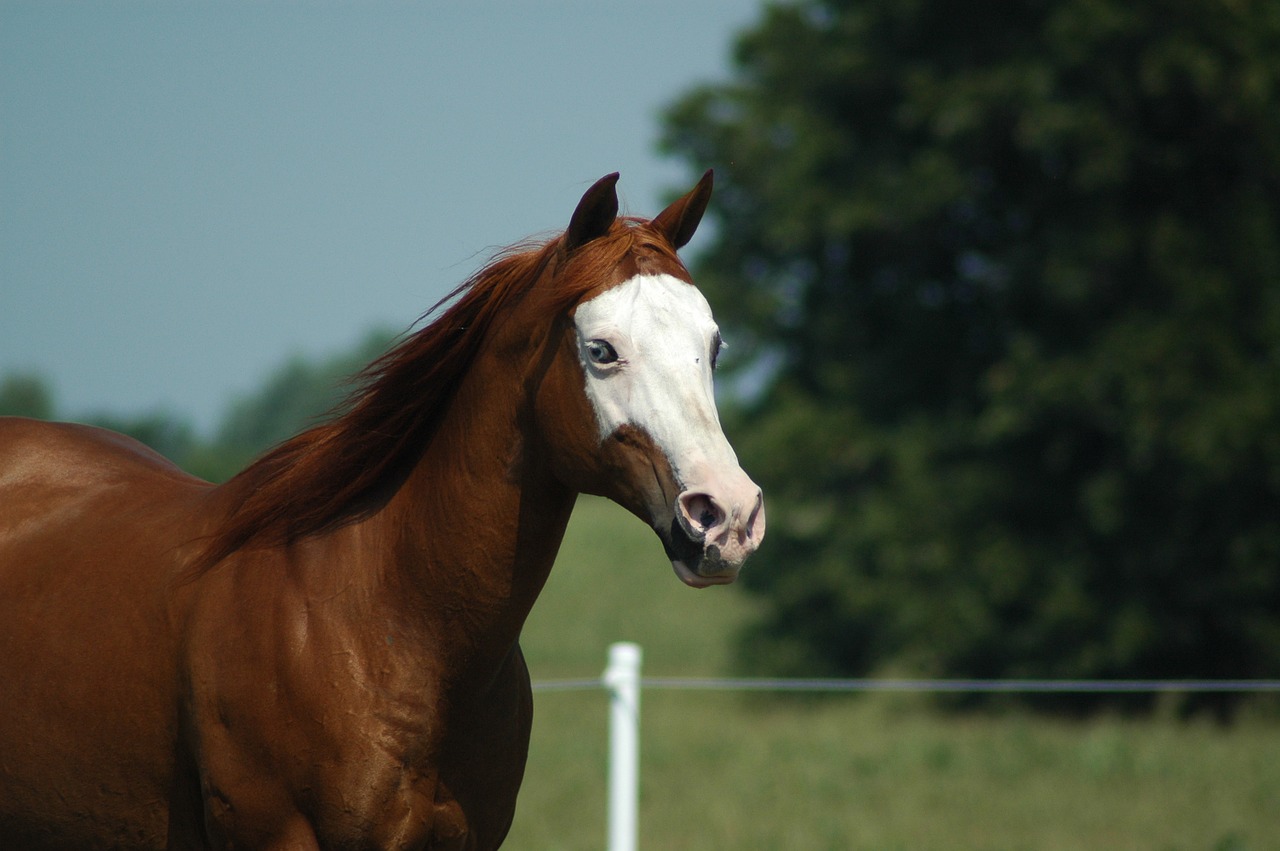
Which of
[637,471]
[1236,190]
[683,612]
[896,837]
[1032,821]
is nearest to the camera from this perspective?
[637,471]

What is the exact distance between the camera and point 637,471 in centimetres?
217

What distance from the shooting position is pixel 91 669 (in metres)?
2.51

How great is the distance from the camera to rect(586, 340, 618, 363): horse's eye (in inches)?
87.4

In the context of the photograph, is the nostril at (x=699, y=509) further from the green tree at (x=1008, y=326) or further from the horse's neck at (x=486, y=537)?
the green tree at (x=1008, y=326)

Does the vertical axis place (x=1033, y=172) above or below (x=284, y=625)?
above

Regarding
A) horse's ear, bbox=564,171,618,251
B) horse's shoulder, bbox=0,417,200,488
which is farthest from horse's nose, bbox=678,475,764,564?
horse's shoulder, bbox=0,417,200,488

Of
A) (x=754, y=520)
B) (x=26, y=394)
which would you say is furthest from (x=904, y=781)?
(x=26, y=394)

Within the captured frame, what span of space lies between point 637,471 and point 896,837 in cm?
546

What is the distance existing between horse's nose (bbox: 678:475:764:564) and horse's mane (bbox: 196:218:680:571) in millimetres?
685

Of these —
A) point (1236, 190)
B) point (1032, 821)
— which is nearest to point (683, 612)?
point (1236, 190)

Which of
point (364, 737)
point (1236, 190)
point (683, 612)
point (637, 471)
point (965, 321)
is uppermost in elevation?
point (1236, 190)

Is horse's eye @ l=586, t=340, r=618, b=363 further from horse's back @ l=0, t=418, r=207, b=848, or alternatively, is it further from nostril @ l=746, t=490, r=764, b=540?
horse's back @ l=0, t=418, r=207, b=848

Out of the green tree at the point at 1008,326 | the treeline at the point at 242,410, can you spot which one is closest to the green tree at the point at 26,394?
the treeline at the point at 242,410

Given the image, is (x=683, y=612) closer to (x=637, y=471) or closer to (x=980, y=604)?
(x=980, y=604)
